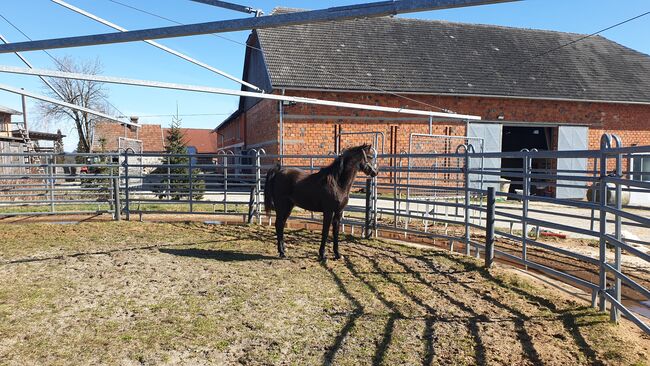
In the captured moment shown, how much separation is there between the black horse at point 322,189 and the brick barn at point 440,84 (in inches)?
383

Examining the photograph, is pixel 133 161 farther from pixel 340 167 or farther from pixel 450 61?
pixel 340 167

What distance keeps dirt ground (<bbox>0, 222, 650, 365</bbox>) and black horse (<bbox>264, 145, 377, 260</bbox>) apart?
0.58m

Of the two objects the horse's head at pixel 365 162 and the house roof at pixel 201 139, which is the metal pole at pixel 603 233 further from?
the house roof at pixel 201 139

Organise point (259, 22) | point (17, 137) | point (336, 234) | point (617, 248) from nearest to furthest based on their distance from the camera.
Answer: point (259, 22)
point (617, 248)
point (336, 234)
point (17, 137)

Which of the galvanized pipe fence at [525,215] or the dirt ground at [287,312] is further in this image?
the galvanized pipe fence at [525,215]

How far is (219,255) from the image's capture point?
6.43 metres

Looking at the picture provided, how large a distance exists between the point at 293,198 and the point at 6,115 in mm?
33467

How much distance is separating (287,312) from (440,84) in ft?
52.4

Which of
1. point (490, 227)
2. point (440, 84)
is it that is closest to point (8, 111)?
point (440, 84)

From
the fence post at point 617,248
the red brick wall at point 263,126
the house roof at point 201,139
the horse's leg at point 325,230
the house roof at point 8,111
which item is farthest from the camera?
the house roof at point 201,139

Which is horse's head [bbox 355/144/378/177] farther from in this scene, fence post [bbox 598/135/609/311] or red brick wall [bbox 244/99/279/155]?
red brick wall [bbox 244/99/279/155]

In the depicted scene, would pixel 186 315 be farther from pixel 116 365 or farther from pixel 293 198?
pixel 293 198

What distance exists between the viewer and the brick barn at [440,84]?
655 inches

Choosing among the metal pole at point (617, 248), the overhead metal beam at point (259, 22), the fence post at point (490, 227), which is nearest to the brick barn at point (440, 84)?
the fence post at point (490, 227)
